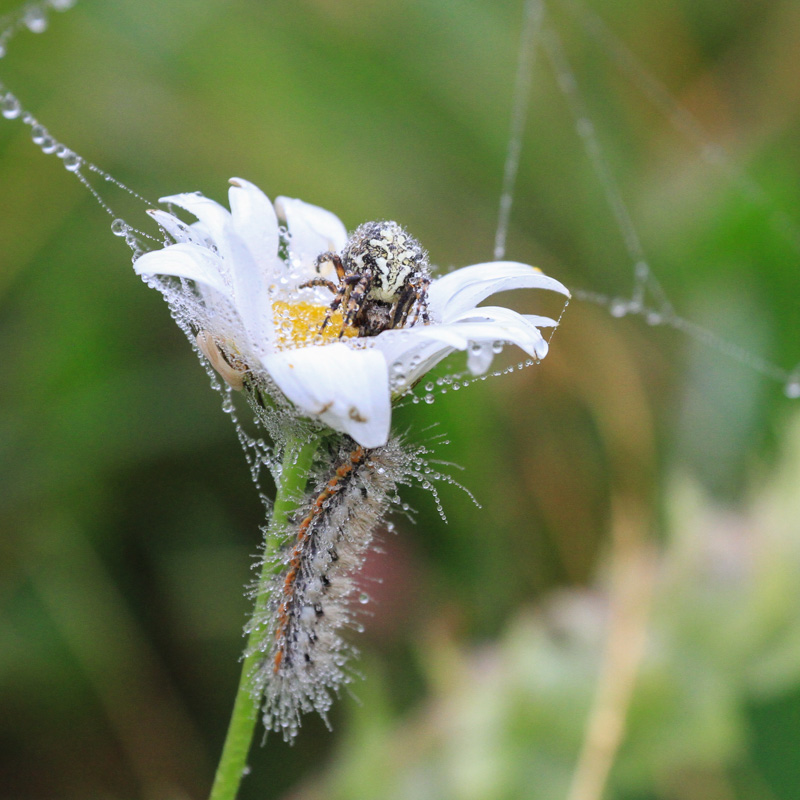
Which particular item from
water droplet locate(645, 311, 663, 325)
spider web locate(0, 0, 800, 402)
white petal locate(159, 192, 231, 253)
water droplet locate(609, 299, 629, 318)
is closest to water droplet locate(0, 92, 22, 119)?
white petal locate(159, 192, 231, 253)

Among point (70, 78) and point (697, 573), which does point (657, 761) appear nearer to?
point (697, 573)

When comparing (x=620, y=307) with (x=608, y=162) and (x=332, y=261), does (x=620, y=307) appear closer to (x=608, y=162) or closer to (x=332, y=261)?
(x=608, y=162)

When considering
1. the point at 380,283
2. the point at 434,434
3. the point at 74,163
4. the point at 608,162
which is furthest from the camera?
the point at 608,162

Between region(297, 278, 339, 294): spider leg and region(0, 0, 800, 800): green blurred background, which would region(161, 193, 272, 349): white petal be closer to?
region(297, 278, 339, 294): spider leg

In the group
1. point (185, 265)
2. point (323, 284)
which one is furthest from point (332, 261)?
point (185, 265)

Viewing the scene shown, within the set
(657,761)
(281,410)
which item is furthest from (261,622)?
(657,761)
